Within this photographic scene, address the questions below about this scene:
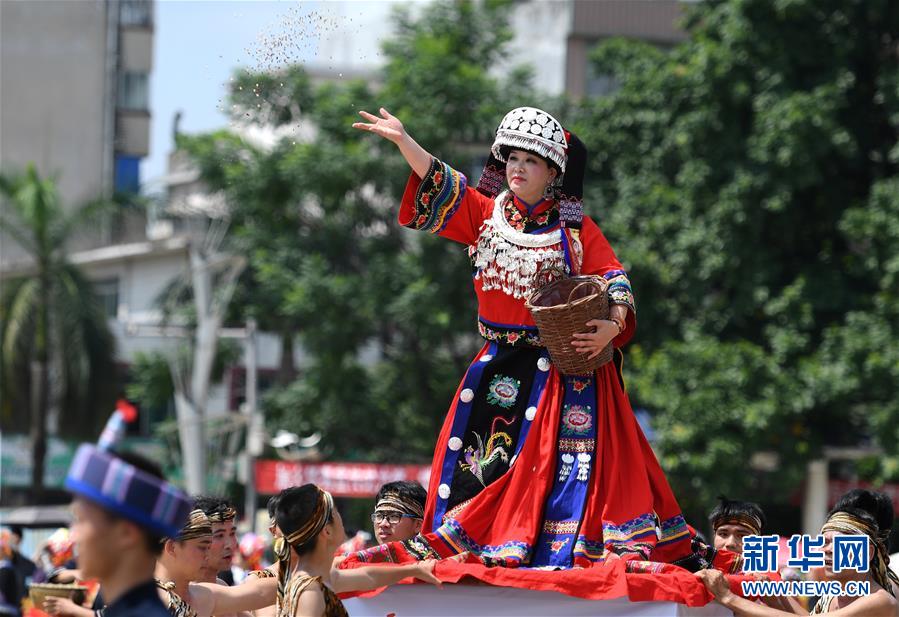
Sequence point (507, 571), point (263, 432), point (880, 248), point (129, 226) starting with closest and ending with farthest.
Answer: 1. point (507, 571)
2. point (880, 248)
3. point (263, 432)
4. point (129, 226)

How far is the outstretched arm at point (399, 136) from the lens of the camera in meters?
5.99

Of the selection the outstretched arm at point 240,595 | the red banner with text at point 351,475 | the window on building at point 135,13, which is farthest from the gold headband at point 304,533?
the window on building at point 135,13

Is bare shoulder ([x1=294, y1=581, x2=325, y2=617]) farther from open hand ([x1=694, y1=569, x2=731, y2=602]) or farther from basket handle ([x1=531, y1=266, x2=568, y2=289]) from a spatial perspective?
basket handle ([x1=531, y1=266, x2=568, y2=289])

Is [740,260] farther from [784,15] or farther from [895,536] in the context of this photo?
[895,536]

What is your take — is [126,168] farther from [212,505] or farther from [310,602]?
[310,602]

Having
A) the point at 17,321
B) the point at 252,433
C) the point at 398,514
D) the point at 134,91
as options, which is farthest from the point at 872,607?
the point at 134,91

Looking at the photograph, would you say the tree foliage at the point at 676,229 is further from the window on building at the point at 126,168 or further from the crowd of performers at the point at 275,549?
the crowd of performers at the point at 275,549

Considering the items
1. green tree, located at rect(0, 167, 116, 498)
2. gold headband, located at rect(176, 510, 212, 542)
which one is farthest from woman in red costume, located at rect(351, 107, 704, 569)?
green tree, located at rect(0, 167, 116, 498)

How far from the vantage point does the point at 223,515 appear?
18.7 feet

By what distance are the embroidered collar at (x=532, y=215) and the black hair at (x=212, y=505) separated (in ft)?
5.37

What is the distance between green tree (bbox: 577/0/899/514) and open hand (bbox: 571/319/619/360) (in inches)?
497

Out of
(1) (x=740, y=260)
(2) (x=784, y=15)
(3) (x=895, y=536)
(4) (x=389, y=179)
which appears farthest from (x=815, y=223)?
(4) (x=389, y=179)

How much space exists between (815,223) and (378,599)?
15.4 metres

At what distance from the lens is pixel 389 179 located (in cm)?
2158
